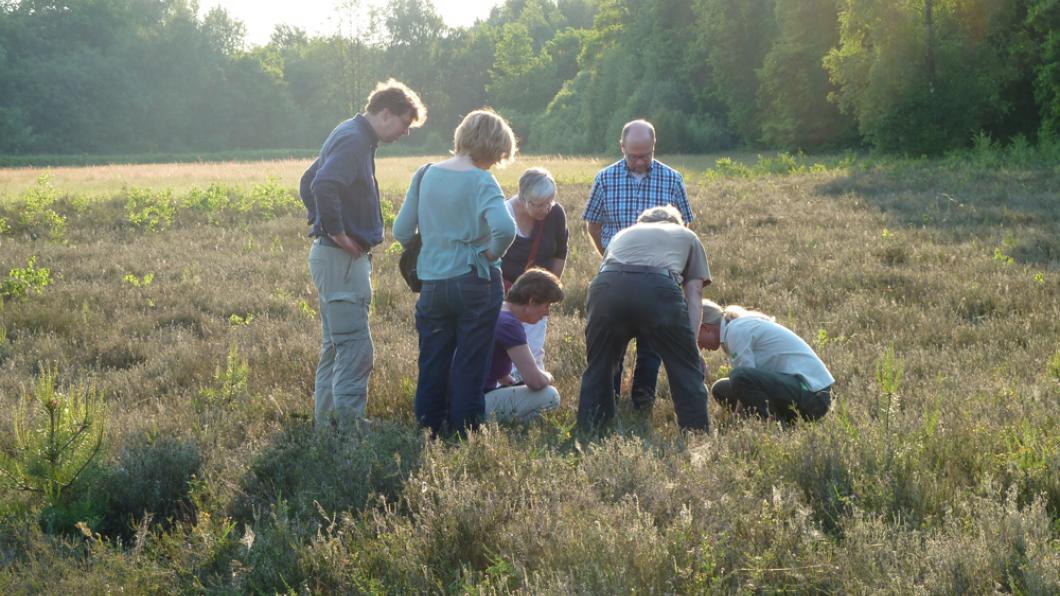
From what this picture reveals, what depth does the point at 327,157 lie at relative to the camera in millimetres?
5035

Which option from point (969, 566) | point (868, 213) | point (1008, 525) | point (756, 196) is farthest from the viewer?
point (756, 196)

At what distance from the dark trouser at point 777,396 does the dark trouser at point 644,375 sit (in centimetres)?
71

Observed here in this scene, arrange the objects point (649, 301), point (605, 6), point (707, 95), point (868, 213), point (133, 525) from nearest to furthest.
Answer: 1. point (133, 525)
2. point (649, 301)
3. point (868, 213)
4. point (707, 95)
5. point (605, 6)

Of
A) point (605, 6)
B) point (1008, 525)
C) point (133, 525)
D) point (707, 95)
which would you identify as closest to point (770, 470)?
point (1008, 525)

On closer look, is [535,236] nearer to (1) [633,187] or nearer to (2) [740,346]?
(1) [633,187]

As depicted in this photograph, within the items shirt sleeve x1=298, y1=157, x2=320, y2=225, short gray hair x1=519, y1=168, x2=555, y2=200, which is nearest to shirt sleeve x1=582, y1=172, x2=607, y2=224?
short gray hair x1=519, y1=168, x2=555, y2=200

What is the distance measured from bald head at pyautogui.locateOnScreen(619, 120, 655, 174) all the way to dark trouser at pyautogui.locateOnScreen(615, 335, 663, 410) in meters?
1.55

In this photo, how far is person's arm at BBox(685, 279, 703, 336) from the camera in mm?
5203

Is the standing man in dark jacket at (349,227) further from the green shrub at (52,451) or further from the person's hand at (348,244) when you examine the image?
the green shrub at (52,451)

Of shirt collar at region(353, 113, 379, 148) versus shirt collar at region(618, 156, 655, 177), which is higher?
shirt collar at region(353, 113, 379, 148)

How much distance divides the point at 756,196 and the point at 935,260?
330 inches

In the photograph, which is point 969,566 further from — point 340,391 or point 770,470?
point 340,391

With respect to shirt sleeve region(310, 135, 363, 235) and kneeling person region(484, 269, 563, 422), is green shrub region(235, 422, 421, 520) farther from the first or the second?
shirt sleeve region(310, 135, 363, 235)

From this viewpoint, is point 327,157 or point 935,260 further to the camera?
point 935,260
